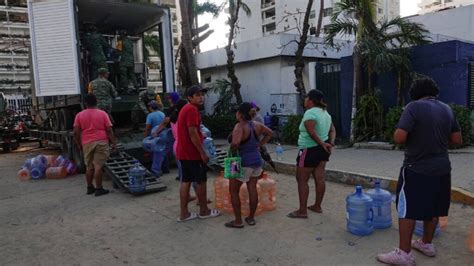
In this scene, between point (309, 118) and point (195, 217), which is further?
point (195, 217)

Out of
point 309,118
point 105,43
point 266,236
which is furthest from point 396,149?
point 105,43

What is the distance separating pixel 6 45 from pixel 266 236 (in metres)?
40.8

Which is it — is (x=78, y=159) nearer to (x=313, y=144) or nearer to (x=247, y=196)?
(x=247, y=196)

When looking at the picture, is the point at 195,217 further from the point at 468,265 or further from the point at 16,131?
the point at 16,131

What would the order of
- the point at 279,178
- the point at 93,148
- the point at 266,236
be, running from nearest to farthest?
the point at 266,236, the point at 93,148, the point at 279,178

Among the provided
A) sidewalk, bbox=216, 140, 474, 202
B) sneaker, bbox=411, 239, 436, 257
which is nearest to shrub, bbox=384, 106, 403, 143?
sidewalk, bbox=216, 140, 474, 202

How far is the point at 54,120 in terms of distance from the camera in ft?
34.7

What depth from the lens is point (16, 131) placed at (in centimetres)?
1401

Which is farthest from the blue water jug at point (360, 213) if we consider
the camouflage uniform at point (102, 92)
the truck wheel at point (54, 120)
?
the truck wheel at point (54, 120)

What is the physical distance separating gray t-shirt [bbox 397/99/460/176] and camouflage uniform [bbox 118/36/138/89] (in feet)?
25.3

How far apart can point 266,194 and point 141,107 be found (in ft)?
A: 15.3

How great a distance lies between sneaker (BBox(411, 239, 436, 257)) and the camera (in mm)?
3359

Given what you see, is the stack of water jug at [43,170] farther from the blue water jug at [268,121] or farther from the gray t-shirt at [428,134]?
the gray t-shirt at [428,134]

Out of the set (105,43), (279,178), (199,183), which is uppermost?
(105,43)
